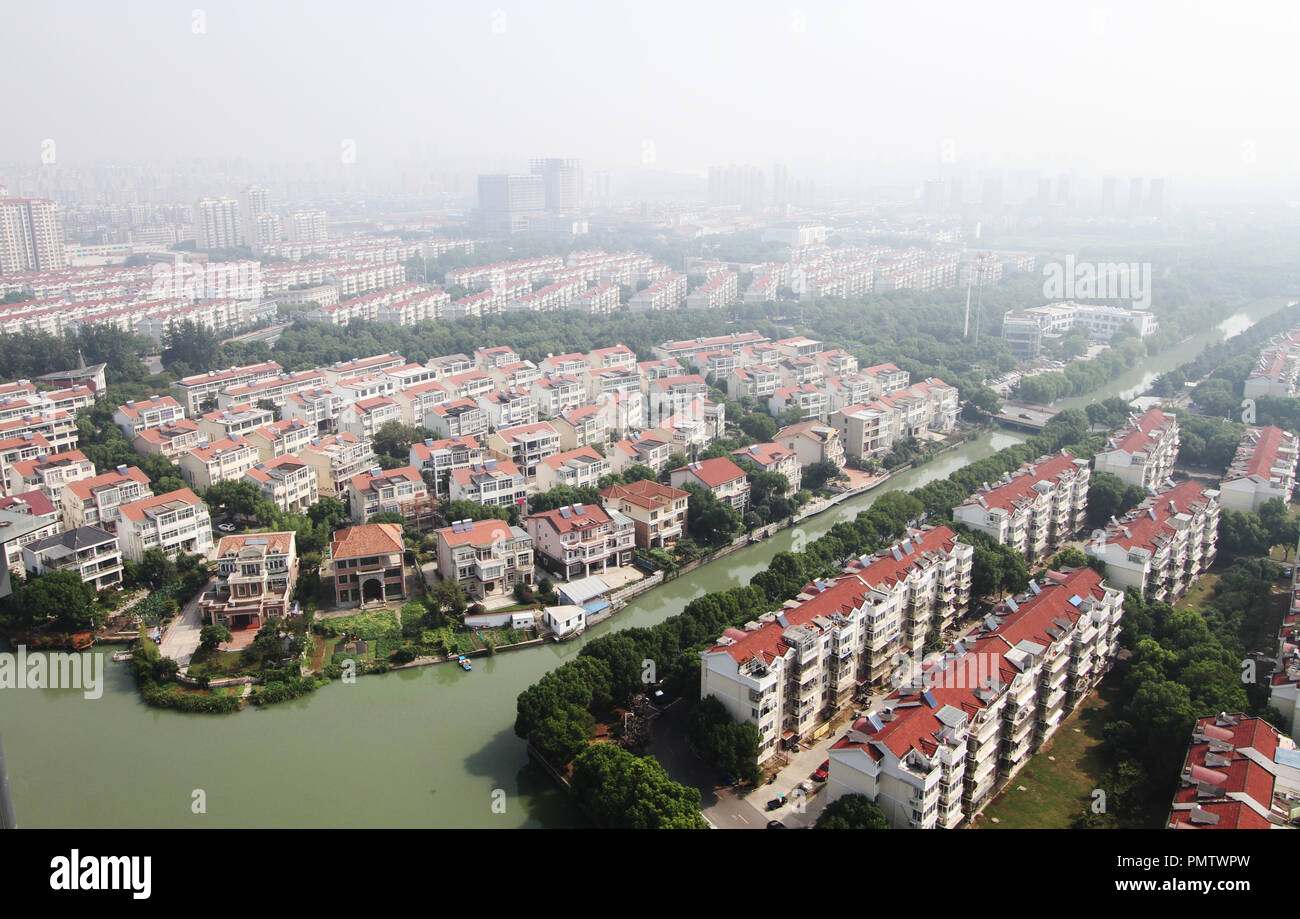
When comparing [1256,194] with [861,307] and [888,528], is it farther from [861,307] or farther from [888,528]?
[888,528]

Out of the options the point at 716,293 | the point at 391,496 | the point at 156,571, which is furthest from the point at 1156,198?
the point at 156,571

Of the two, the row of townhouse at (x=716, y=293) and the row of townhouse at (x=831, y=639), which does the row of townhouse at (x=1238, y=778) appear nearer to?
the row of townhouse at (x=831, y=639)

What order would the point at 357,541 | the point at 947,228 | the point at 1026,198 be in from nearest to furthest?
1. the point at 357,541
2. the point at 947,228
3. the point at 1026,198

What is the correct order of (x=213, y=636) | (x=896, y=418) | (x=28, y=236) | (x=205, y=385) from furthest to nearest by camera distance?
(x=28, y=236) < (x=205, y=385) < (x=896, y=418) < (x=213, y=636)

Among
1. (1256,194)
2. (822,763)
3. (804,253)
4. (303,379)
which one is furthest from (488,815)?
(1256,194)

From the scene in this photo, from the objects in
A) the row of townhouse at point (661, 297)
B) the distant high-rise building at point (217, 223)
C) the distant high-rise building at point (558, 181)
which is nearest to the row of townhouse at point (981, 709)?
the row of townhouse at point (661, 297)

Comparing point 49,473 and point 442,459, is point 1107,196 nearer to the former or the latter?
point 442,459

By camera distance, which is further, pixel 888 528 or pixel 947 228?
pixel 947 228
